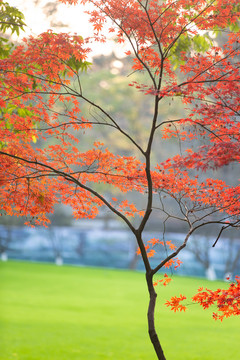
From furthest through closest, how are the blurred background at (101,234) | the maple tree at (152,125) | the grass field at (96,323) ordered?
1. the blurred background at (101,234)
2. the grass field at (96,323)
3. the maple tree at (152,125)

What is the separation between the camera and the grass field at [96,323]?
22.9 ft

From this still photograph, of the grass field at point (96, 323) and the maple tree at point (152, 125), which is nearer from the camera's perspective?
the maple tree at point (152, 125)

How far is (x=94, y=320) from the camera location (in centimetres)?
969

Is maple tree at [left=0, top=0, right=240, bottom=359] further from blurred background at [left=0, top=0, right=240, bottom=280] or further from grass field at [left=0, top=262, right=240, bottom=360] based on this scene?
blurred background at [left=0, top=0, right=240, bottom=280]

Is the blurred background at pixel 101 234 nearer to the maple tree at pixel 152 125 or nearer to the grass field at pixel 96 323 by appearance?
the grass field at pixel 96 323

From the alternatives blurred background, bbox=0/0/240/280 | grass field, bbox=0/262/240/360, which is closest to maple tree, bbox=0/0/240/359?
grass field, bbox=0/262/240/360

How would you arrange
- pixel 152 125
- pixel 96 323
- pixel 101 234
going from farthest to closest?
pixel 101 234, pixel 96 323, pixel 152 125

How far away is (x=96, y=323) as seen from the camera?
941 centimetres

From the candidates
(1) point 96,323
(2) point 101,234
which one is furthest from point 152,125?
(2) point 101,234

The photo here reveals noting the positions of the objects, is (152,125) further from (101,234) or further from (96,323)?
(101,234)

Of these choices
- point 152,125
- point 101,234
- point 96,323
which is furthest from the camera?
point 101,234

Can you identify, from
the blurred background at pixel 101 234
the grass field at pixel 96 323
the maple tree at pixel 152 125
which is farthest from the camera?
the blurred background at pixel 101 234

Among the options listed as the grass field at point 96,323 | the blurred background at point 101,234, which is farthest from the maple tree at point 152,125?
the blurred background at point 101,234

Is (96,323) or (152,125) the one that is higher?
(152,125)
